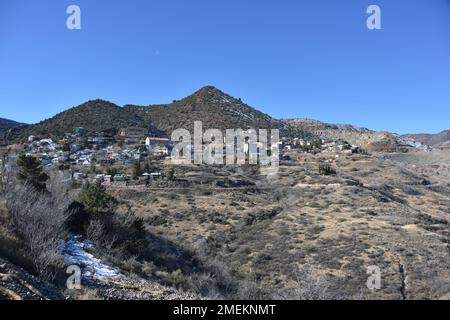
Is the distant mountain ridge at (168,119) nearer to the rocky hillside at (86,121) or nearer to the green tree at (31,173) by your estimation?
the rocky hillside at (86,121)

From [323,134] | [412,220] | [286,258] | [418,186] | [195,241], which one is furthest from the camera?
[323,134]

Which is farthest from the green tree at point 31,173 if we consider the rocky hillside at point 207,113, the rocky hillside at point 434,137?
the rocky hillside at point 434,137

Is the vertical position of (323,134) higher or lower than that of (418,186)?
higher

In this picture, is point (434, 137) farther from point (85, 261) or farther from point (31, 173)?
point (85, 261)

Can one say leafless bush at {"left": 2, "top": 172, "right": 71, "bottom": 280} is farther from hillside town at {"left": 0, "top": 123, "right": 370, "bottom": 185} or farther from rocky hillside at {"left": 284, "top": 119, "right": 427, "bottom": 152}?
rocky hillside at {"left": 284, "top": 119, "right": 427, "bottom": 152}
